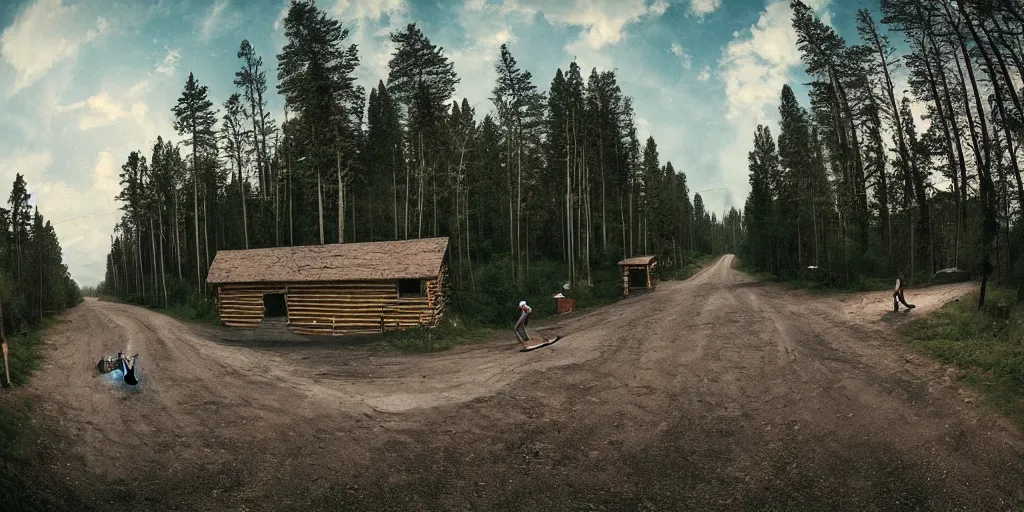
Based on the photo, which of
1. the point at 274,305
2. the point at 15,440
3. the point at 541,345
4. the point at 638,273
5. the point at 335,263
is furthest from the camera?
the point at 638,273

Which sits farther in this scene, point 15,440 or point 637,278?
point 637,278

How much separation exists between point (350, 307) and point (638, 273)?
944 inches

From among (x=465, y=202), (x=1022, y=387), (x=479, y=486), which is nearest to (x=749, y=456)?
(x=479, y=486)

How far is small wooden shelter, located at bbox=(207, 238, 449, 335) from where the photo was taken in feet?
67.2

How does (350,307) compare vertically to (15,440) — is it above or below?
above

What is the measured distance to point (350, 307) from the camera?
834 inches

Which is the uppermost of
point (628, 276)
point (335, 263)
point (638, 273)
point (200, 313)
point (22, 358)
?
point (335, 263)

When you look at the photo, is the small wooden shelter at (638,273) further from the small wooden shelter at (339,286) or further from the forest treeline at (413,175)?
the small wooden shelter at (339,286)

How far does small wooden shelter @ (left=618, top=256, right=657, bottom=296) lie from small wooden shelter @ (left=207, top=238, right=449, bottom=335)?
44.5 ft

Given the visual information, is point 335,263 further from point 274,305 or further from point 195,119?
point 195,119

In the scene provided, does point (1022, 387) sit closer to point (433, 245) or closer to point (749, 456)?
point (749, 456)

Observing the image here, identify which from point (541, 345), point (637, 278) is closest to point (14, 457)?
point (541, 345)

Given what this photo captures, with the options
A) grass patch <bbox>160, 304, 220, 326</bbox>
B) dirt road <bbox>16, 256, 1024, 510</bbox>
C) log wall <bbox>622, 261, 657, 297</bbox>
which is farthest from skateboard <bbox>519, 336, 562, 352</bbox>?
grass patch <bbox>160, 304, 220, 326</bbox>

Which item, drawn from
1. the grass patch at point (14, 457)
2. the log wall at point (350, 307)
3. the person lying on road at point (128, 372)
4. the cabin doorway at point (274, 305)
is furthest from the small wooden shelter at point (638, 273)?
the grass patch at point (14, 457)
